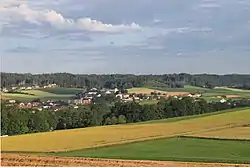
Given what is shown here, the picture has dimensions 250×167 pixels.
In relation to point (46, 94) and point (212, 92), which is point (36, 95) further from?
point (212, 92)

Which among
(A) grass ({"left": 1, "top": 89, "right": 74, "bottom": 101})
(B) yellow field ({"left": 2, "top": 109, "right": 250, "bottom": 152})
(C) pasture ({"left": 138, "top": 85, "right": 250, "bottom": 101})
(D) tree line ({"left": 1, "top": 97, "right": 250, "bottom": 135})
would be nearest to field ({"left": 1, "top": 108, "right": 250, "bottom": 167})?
(B) yellow field ({"left": 2, "top": 109, "right": 250, "bottom": 152})

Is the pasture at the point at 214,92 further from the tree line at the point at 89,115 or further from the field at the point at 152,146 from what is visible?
the field at the point at 152,146

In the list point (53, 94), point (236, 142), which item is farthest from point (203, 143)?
A: point (53, 94)

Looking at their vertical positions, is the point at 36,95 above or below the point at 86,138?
above

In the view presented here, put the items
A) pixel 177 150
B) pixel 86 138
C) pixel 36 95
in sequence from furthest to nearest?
pixel 36 95 < pixel 86 138 < pixel 177 150

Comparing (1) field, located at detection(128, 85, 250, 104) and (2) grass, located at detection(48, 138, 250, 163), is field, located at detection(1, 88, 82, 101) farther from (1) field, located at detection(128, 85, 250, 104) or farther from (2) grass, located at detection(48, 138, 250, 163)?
(2) grass, located at detection(48, 138, 250, 163)

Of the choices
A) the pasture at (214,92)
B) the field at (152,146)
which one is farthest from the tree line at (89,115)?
the pasture at (214,92)

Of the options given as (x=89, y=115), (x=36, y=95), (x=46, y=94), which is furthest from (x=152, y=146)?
(x=46, y=94)
